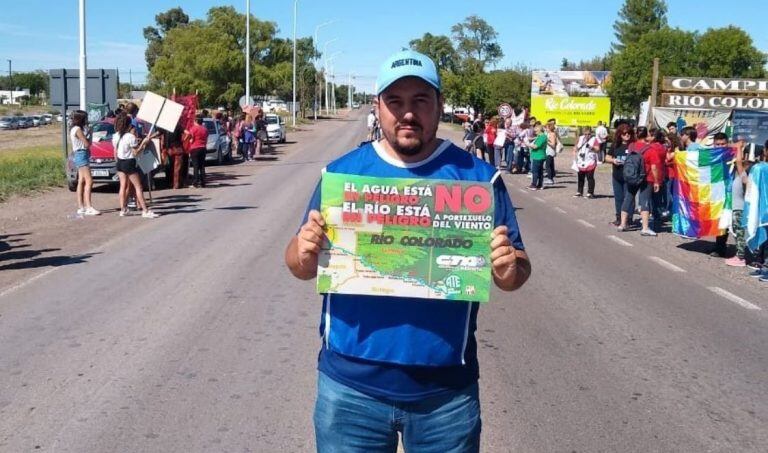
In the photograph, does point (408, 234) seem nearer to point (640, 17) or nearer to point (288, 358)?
point (288, 358)

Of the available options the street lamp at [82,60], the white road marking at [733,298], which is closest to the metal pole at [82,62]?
the street lamp at [82,60]

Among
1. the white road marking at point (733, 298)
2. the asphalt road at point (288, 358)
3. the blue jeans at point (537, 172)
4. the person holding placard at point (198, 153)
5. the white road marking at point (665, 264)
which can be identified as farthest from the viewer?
the blue jeans at point (537, 172)

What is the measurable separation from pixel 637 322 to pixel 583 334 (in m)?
0.79

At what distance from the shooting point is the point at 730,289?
30.5 feet

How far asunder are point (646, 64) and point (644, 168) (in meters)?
51.4

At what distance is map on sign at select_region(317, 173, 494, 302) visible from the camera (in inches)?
98.5

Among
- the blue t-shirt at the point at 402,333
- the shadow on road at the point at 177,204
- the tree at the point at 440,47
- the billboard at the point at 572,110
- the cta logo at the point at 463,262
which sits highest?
the tree at the point at 440,47

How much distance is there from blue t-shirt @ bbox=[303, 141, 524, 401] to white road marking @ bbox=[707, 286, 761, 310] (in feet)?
21.8

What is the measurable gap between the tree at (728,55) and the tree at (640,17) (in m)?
33.6

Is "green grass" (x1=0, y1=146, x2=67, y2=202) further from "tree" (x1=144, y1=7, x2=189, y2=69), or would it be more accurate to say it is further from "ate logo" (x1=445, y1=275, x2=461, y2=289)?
"tree" (x1=144, y1=7, x2=189, y2=69)

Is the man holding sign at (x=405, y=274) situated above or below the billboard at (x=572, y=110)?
below

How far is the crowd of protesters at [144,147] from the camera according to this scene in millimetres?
14234

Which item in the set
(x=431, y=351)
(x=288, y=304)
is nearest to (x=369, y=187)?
(x=431, y=351)

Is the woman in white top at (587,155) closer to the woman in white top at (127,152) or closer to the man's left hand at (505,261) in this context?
the woman in white top at (127,152)
